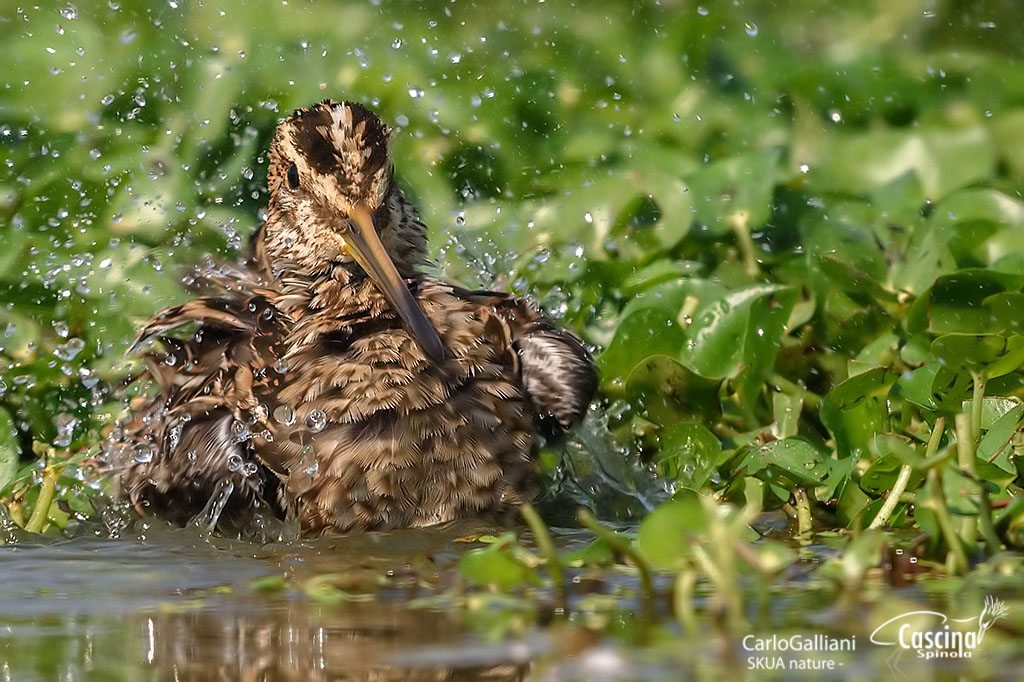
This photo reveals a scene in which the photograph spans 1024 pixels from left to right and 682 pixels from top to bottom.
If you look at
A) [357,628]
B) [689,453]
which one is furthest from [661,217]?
[357,628]

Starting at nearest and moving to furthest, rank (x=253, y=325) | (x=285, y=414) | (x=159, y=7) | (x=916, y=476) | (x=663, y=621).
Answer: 1. (x=663, y=621)
2. (x=916, y=476)
3. (x=285, y=414)
4. (x=253, y=325)
5. (x=159, y=7)

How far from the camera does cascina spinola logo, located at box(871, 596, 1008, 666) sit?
99.2 inches

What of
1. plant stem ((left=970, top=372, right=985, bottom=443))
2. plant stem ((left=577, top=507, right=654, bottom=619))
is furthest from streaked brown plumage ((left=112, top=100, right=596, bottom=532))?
plant stem ((left=577, top=507, right=654, bottom=619))

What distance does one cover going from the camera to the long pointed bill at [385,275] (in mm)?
4332

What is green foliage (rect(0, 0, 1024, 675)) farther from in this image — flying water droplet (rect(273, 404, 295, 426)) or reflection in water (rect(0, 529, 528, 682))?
flying water droplet (rect(273, 404, 295, 426))

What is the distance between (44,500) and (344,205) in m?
1.25

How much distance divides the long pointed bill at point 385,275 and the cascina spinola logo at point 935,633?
1.93m

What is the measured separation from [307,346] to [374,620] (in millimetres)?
1674

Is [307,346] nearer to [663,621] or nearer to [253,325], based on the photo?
[253,325]

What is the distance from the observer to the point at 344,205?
464 centimetres

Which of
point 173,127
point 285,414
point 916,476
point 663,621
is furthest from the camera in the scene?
point 173,127

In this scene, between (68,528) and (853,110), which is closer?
(68,528)

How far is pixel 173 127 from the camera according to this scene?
6641 millimetres

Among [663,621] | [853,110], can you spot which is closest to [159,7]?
[853,110]
